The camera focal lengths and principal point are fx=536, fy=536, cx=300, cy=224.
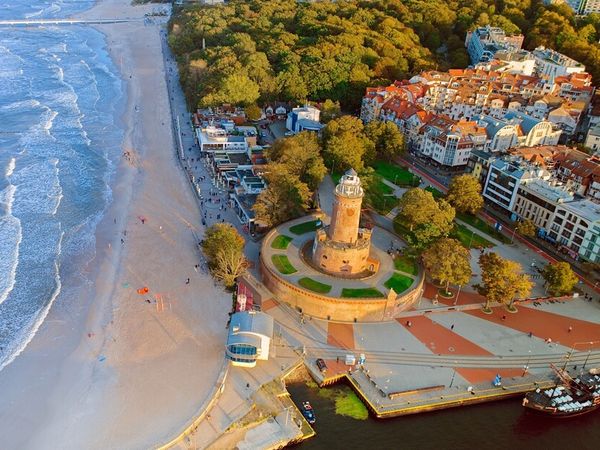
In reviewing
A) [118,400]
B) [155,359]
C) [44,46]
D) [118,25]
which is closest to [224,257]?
[155,359]

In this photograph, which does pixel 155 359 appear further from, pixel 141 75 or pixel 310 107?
pixel 141 75

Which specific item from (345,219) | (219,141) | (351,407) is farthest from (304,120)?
(351,407)

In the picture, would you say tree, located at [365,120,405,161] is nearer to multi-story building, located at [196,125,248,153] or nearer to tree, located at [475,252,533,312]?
multi-story building, located at [196,125,248,153]

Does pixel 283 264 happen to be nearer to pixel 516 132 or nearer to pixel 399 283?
pixel 399 283

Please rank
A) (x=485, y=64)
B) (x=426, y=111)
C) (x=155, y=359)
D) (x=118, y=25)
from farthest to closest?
(x=118, y=25), (x=485, y=64), (x=426, y=111), (x=155, y=359)

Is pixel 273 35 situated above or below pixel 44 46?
above

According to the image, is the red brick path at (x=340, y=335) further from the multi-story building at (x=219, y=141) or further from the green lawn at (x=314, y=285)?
the multi-story building at (x=219, y=141)

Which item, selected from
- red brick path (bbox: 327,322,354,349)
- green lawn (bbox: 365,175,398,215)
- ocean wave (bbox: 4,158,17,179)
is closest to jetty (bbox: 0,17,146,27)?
ocean wave (bbox: 4,158,17,179)
